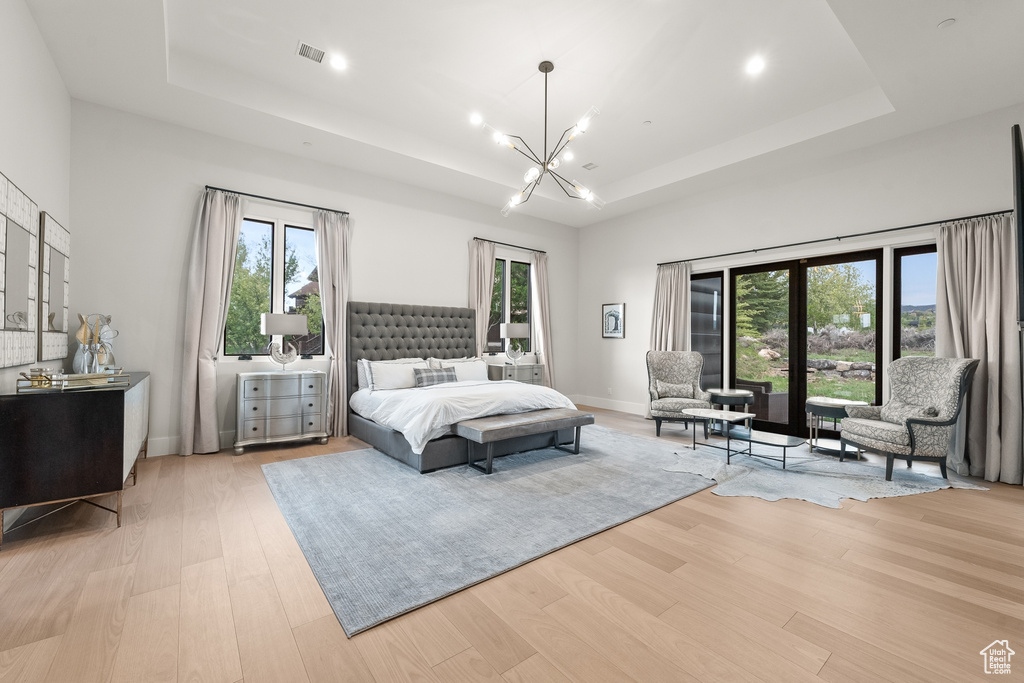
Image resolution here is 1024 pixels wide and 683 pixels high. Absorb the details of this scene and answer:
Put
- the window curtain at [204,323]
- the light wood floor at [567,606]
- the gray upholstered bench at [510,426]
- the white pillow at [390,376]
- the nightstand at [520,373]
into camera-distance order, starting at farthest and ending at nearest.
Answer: the nightstand at [520,373]
the white pillow at [390,376]
the window curtain at [204,323]
the gray upholstered bench at [510,426]
the light wood floor at [567,606]

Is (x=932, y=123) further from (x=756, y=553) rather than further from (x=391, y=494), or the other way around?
(x=391, y=494)

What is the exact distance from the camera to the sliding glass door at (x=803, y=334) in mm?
4887

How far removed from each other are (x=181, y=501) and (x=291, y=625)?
197 centimetres

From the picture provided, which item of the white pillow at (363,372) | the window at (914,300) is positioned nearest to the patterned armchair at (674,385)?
the window at (914,300)

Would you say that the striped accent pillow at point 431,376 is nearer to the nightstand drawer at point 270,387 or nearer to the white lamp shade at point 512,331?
the nightstand drawer at point 270,387

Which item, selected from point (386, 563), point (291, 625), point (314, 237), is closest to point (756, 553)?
point (386, 563)

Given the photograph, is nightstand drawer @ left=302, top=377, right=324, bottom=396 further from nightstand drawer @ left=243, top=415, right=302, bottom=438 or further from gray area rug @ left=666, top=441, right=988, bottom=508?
gray area rug @ left=666, top=441, right=988, bottom=508

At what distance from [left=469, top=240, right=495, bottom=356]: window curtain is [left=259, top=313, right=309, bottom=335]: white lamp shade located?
2477 mm

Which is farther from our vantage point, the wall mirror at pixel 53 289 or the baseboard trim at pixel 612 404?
the baseboard trim at pixel 612 404

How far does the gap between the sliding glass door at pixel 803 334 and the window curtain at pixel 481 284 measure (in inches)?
138

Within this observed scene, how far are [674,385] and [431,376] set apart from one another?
Result: 322cm

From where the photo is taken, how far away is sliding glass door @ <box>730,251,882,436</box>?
489cm

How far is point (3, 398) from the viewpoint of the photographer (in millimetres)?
2297

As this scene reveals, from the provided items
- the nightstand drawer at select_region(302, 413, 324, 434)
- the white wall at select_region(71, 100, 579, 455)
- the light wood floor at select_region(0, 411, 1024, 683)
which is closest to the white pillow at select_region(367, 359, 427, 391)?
the nightstand drawer at select_region(302, 413, 324, 434)
